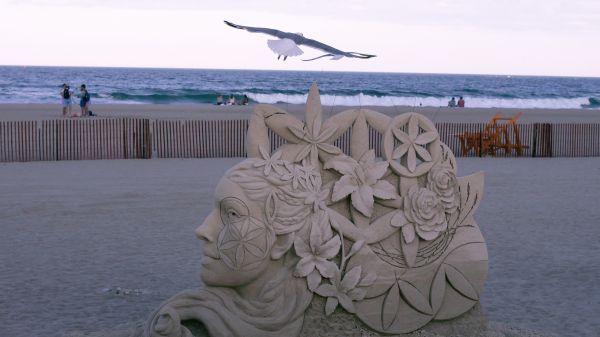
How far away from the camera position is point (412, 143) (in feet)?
18.5

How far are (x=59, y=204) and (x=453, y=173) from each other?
7539 millimetres

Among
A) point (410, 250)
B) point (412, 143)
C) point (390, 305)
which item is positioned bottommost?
point (390, 305)

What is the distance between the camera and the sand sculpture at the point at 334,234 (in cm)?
509

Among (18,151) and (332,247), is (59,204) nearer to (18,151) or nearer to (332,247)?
(18,151)

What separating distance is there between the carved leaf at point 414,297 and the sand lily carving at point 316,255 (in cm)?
57

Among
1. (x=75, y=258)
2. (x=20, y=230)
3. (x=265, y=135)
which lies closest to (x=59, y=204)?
(x=20, y=230)

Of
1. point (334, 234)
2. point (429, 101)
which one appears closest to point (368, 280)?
point (334, 234)

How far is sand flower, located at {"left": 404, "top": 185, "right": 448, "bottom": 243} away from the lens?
552 centimetres

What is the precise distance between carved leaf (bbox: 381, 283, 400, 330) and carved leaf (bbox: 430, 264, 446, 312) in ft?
0.91

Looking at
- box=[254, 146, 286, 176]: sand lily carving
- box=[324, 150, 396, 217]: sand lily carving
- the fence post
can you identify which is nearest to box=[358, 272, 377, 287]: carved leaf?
box=[324, 150, 396, 217]: sand lily carving

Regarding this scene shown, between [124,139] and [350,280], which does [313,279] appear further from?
[124,139]

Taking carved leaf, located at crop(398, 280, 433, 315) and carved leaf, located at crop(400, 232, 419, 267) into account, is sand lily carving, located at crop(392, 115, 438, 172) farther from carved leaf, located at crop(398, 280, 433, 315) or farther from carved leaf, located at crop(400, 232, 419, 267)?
carved leaf, located at crop(398, 280, 433, 315)

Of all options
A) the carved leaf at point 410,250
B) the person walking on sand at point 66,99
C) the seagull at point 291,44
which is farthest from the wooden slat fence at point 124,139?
the person walking on sand at point 66,99

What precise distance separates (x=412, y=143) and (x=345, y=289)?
1.18 metres
